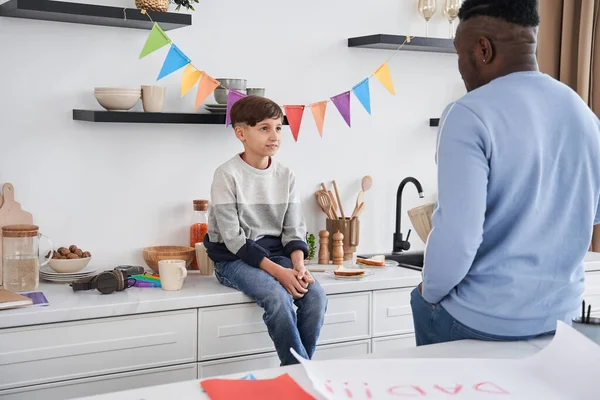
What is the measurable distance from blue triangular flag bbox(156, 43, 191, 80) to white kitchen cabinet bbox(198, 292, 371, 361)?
0.90m

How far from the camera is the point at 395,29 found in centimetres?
354

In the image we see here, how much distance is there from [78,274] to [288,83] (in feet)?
3.93

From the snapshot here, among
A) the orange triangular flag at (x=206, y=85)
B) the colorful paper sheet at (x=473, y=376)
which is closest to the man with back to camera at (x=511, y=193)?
the colorful paper sheet at (x=473, y=376)

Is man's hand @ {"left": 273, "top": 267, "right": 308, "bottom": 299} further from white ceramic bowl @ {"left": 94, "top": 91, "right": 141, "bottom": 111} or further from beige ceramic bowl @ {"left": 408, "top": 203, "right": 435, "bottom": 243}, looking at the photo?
white ceramic bowl @ {"left": 94, "top": 91, "right": 141, "bottom": 111}

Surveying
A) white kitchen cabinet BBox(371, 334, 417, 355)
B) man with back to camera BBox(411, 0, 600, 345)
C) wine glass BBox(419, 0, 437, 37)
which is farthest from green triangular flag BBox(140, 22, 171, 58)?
man with back to camera BBox(411, 0, 600, 345)

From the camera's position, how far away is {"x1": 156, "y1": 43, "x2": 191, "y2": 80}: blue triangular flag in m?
2.84

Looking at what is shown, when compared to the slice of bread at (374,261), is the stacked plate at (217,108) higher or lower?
higher

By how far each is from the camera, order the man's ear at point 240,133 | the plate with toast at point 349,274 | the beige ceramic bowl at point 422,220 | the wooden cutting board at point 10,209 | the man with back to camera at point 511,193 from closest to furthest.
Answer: the man with back to camera at point 511,193 < the wooden cutting board at point 10,209 < the man's ear at point 240,133 < the plate with toast at point 349,274 < the beige ceramic bowl at point 422,220

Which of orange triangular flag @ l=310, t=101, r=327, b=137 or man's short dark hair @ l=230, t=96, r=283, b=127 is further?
orange triangular flag @ l=310, t=101, r=327, b=137

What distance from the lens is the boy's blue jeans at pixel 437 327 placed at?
1548 mm

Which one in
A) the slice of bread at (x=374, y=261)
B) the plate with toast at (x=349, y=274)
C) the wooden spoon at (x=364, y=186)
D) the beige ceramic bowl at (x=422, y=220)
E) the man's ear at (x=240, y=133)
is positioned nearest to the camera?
the man's ear at (x=240, y=133)

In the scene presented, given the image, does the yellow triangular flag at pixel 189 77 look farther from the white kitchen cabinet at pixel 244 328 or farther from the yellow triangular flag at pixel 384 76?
the white kitchen cabinet at pixel 244 328

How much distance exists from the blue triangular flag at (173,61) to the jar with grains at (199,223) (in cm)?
53

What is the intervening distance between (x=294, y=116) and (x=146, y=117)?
2.03ft
